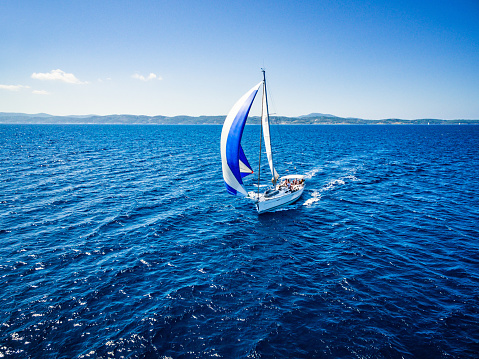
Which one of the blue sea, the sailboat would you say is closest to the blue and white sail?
the sailboat

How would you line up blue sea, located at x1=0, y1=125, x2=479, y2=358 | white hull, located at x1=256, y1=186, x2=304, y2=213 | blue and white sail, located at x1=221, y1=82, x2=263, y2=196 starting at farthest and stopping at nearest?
1. white hull, located at x1=256, y1=186, x2=304, y2=213
2. blue and white sail, located at x1=221, y1=82, x2=263, y2=196
3. blue sea, located at x1=0, y1=125, x2=479, y2=358

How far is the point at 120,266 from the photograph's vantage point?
20.2 metres

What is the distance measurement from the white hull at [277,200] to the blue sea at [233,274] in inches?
41.1

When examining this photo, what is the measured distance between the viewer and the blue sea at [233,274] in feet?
45.2

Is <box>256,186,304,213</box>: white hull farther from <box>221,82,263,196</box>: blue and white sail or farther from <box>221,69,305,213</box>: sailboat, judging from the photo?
<box>221,82,263,196</box>: blue and white sail

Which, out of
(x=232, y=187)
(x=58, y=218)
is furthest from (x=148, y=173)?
(x=232, y=187)

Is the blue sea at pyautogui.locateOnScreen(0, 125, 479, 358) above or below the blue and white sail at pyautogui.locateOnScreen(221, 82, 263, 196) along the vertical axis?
below

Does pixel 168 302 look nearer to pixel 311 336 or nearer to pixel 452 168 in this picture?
pixel 311 336

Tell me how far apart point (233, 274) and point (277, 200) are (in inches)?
586

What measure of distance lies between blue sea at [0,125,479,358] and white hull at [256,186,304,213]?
1.04m

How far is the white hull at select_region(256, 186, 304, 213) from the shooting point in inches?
1238

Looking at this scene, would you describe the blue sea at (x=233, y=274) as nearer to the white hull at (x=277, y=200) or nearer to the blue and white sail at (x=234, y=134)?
the white hull at (x=277, y=200)

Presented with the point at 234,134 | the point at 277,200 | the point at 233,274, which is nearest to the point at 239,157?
the point at 234,134

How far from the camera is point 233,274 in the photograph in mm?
A: 19750
